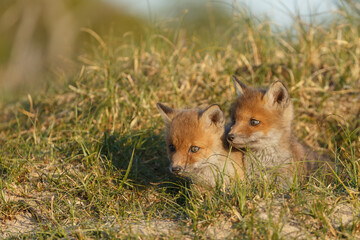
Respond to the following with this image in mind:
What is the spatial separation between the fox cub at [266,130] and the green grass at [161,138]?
20.3 inches

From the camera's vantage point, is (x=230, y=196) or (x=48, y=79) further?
(x=48, y=79)

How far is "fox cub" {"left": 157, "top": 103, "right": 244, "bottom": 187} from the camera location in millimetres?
4066

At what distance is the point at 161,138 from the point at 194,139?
4.44ft

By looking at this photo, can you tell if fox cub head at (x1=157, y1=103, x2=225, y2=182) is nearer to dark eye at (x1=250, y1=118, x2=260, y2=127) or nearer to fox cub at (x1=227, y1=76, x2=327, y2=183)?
fox cub at (x1=227, y1=76, x2=327, y2=183)

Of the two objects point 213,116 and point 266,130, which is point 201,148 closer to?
point 213,116

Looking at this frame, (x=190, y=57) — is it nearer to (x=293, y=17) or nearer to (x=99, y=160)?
(x=293, y=17)

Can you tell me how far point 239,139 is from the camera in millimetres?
4227

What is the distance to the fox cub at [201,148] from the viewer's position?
407 cm

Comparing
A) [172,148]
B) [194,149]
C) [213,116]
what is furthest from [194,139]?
[213,116]

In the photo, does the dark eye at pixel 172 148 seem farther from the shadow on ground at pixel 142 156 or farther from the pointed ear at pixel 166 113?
the shadow on ground at pixel 142 156

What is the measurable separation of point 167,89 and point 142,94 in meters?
0.55

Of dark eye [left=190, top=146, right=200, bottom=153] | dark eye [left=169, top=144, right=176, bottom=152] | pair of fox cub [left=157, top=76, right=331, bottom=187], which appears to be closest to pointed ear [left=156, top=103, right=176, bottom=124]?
pair of fox cub [left=157, top=76, right=331, bottom=187]

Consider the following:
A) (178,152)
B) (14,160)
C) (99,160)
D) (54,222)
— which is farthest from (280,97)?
(14,160)

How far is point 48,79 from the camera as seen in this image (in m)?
7.04
